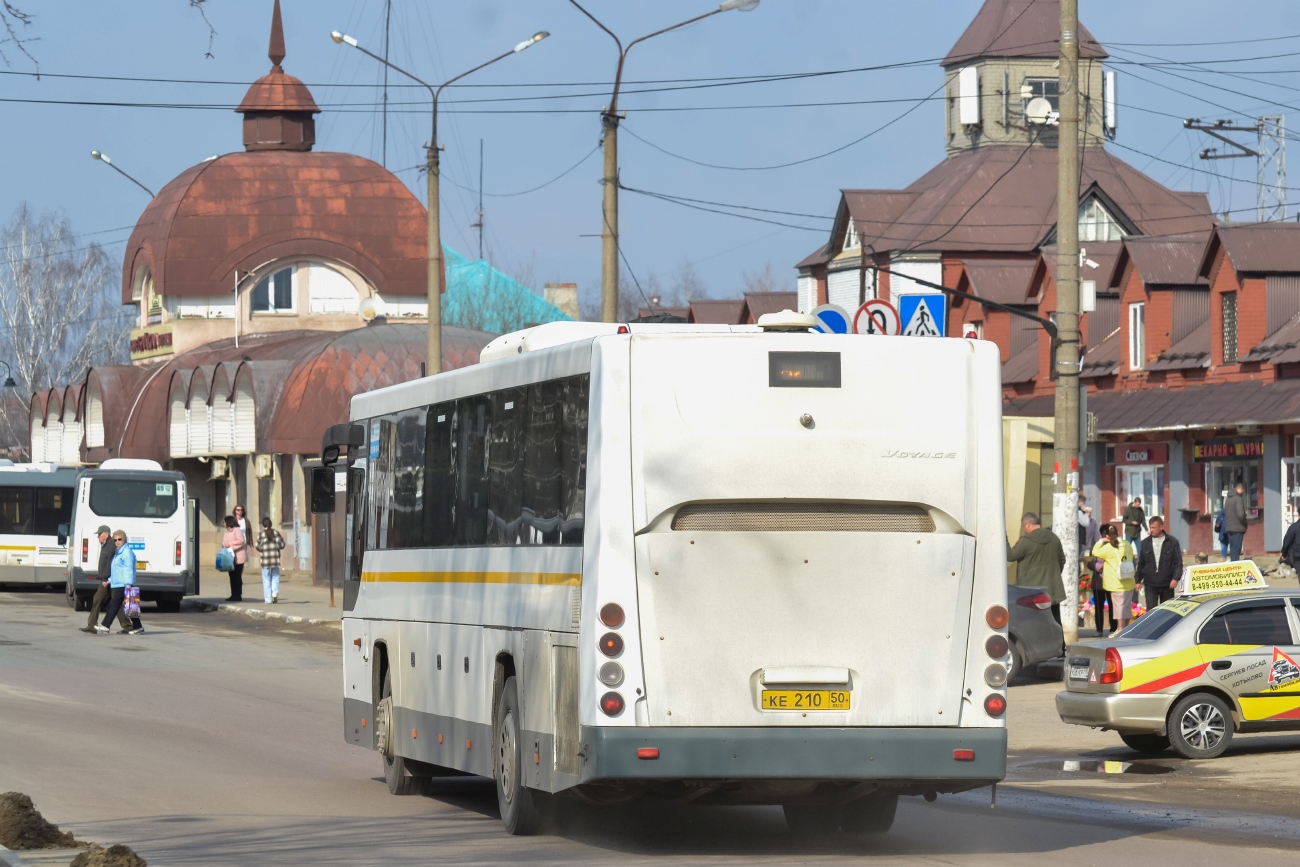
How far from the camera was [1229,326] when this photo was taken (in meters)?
44.3

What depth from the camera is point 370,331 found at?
179 ft

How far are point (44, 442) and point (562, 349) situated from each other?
6173cm

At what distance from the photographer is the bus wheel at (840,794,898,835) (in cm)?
1219

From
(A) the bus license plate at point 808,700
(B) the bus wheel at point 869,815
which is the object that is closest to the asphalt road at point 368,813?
(B) the bus wheel at point 869,815

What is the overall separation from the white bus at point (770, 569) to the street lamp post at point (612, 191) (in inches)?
534

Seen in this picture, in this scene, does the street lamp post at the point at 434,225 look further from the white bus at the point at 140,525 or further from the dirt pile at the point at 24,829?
the dirt pile at the point at 24,829

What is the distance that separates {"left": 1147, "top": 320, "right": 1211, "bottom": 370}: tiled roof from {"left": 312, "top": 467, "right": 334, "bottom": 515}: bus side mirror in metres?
31.6

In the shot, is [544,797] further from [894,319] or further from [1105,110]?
[1105,110]

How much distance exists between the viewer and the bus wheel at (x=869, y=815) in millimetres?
12188

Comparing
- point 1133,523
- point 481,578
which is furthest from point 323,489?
point 1133,523

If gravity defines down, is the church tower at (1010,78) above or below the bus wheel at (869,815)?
above

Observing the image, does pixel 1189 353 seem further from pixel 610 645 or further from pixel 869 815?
pixel 610 645

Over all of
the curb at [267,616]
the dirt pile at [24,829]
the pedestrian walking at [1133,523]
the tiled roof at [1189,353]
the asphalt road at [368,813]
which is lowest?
the asphalt road at [368,813]

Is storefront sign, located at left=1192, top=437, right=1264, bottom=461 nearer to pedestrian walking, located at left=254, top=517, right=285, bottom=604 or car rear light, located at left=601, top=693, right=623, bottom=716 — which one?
pedestrian walking, located at left=254, top=517, right=285, bottom=604
